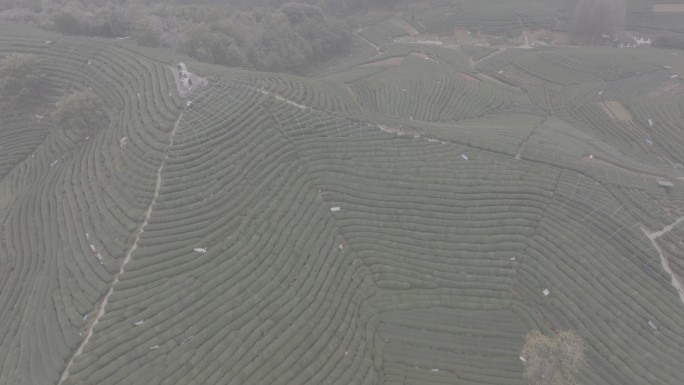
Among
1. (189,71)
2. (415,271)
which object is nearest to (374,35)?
(189,71)

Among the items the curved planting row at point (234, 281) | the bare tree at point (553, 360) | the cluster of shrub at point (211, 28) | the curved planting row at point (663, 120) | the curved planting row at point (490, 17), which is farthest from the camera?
the curved planting row at point (490, 17)

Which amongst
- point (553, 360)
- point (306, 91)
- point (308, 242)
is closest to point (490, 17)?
point (306, 91)

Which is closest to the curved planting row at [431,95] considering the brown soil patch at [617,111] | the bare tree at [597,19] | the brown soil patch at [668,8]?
the brown soil patch at [617,111]

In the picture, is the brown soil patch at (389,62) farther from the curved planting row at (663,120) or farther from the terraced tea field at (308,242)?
the curved planting row at (663,120)

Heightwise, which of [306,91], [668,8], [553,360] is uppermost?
[306,91]

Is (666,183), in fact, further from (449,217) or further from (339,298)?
(339,298)

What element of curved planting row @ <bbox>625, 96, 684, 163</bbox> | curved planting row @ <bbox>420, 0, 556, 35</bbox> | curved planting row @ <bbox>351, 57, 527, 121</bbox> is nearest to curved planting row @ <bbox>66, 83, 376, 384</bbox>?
curved planting row @ <bbox>351, 57, 527, 121</bbox>

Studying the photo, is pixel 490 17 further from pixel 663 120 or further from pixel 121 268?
pixel 121 268
